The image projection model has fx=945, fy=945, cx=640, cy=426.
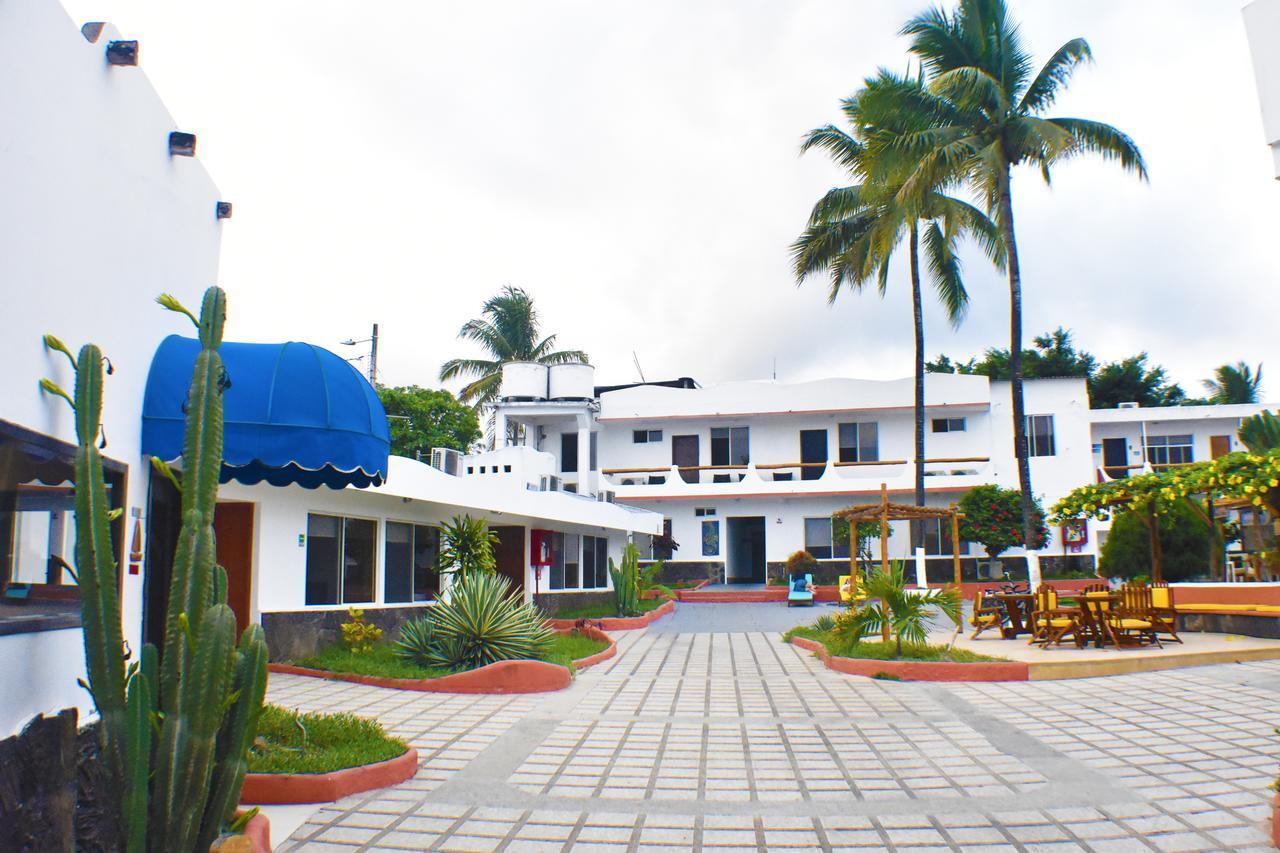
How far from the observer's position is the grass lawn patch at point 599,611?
21.7 m

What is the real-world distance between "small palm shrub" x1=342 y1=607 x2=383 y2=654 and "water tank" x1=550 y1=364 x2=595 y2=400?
68.2 feet

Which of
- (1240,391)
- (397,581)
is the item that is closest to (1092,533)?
(1240,391)

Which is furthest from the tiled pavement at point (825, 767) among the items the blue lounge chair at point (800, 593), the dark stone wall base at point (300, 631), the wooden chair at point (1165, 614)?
the blue lounge chair at point (800, 593)

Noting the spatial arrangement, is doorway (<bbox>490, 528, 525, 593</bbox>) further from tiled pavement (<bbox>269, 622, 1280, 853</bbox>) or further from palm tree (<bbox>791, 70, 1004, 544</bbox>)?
palm tree (<bbox>791, 70, 1004, 544</bbox>)

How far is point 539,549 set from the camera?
20281 mm

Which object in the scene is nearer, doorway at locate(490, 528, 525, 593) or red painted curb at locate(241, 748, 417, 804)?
red painted curb at locate(241, 748, 417, 804)

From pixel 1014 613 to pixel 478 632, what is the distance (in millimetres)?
8973

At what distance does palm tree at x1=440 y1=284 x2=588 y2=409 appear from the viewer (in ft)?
127

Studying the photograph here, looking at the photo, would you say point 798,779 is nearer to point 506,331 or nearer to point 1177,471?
point 1177,471

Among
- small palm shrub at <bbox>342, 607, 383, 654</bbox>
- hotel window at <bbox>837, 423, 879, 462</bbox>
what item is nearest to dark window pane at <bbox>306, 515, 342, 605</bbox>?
small palm shrub at <bbox>342, 607, 383, 654</bbox>

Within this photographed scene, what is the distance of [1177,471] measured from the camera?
16.9 m

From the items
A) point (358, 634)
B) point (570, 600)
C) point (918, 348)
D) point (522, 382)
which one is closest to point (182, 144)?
point (358, 634)

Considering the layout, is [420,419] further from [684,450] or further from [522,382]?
[684,450]

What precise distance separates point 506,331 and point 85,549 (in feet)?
118
